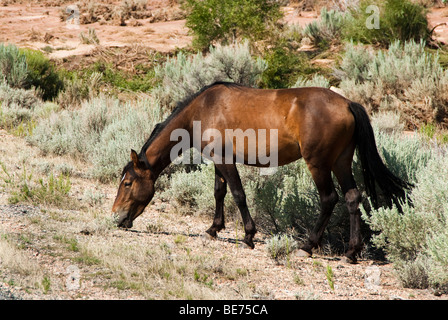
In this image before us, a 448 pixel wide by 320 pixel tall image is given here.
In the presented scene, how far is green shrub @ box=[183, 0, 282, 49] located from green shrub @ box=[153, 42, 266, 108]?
9.36 feet

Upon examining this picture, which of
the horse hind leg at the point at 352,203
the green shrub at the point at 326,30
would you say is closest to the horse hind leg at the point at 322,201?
the horse hind leg at the point at 352,203

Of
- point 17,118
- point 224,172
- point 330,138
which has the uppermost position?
point 330,138

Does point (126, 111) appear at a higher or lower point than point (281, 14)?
lower

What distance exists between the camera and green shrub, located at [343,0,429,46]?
15.0 metres

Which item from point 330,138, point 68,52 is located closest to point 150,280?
point 330,138

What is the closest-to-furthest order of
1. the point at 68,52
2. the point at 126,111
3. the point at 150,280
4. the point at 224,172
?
the point at 150,280
the point at 224,172
the point at 126,111
the point at 68,52

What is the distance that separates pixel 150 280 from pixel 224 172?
1.77m

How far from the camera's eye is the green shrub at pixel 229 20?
14.8m

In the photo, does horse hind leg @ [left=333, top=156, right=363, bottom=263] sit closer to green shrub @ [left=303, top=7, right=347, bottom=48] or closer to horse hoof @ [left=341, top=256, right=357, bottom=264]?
horse hoof @ [left=341, top=256, right=357, bottom=264]

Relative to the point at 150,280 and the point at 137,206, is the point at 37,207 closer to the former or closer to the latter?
the point at 137,206

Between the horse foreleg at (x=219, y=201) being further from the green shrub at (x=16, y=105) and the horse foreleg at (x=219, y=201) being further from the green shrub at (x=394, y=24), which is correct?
the green shrub at (x=394, y=24)

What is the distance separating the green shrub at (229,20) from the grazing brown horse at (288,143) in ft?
31.0

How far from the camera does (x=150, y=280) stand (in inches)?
171

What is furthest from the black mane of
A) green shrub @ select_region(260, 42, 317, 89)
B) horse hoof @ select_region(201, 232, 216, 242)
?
green shrub @ select_region(260, 42, 317, 89)
